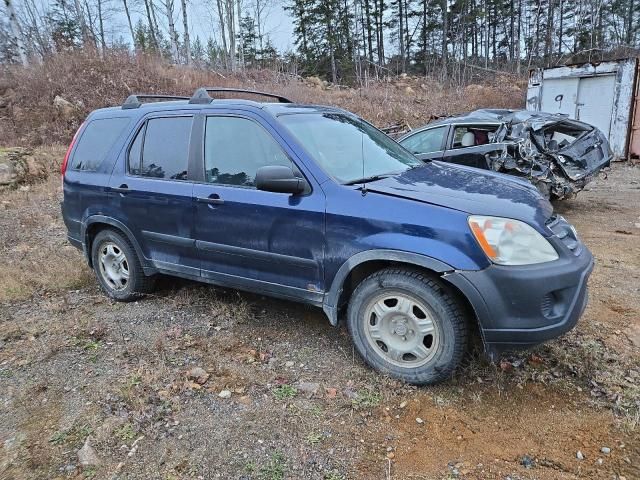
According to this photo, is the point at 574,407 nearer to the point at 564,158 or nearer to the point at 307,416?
the point at 307,416

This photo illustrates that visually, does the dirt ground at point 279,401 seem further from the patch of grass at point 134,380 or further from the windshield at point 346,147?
the windshield at point 346,147

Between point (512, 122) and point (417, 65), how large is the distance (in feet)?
98.6

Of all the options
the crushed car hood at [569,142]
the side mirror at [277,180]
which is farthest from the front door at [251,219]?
the crushed car hood at [569,142]

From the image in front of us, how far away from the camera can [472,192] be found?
292 cm

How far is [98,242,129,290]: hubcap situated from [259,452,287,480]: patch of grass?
2663 millimetres

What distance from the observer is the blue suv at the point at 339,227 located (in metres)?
2.56

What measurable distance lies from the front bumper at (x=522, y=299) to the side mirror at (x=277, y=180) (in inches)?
44.9

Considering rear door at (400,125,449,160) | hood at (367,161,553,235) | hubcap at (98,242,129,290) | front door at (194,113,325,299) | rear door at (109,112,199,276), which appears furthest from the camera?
rear door at (400,125,449,160)

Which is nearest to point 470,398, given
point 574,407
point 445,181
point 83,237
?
point 574,407

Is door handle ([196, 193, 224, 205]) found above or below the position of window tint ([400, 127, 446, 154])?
above

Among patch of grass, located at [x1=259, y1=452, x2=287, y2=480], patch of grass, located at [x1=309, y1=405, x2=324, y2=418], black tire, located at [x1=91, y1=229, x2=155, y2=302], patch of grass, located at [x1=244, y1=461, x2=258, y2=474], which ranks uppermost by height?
black tire, located at [x1=91, y1=229, x2=155, y2=302]

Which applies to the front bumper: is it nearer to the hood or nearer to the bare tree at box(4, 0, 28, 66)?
the hood

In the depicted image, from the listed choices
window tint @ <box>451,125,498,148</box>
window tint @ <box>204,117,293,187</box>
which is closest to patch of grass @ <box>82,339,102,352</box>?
window tint @ <box>204,117,293,187</box>

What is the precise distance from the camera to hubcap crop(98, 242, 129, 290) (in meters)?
4.35
